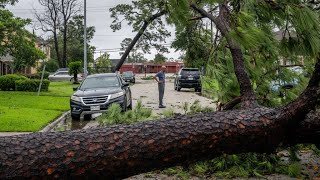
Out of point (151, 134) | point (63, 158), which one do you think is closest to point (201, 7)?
point (151, 134)

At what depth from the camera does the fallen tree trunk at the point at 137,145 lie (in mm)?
2322

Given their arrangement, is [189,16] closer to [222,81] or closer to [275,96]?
[222,81]

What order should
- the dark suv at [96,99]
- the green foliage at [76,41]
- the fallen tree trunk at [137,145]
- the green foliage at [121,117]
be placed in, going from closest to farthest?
the fallen tree trunk at [137,145] → the green foliage at [121,117] → the dark suv at [96,99] → the green foliage at [76,41]

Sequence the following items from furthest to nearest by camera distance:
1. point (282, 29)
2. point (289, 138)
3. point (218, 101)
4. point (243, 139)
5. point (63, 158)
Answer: point (218, 101) → point (282, 29) → point (289, 138) → point (243, 139) → point (63, 158)

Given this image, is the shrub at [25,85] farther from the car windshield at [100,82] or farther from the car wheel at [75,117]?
the car wheel at [75,117]

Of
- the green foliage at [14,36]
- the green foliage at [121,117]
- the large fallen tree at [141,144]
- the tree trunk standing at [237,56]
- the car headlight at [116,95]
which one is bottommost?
the car headlight at [116,95]

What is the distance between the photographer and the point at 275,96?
5.61m

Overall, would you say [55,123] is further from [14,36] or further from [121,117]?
[14,36]

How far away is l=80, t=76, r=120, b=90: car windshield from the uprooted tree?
10771mm

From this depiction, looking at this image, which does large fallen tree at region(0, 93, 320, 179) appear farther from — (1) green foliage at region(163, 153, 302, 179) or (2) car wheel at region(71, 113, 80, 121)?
(2) car wheel at region(71, 113, 80, 121)

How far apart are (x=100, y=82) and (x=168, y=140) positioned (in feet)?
39.2

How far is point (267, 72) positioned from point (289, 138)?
231cm

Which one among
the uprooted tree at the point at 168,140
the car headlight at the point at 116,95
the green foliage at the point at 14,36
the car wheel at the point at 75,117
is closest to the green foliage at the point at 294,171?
the uprooted tree at the point at 168,140

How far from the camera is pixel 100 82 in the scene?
14.4m
